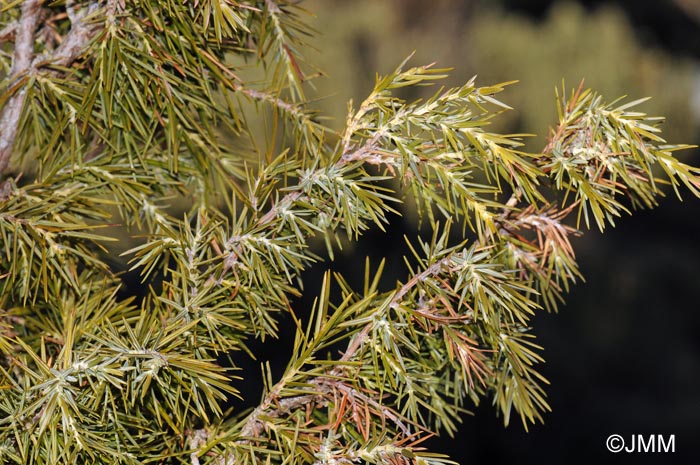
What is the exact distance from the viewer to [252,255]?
0.28 meters

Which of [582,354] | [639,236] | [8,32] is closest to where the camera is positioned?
[8,32]

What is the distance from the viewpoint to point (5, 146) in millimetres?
337

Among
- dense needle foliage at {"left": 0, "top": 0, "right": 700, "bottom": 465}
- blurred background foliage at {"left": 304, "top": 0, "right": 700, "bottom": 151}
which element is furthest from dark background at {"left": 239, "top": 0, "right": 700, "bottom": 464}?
dense needle foliage at {"left": 0, "top": 0, "right": 700, "bottom": 465}

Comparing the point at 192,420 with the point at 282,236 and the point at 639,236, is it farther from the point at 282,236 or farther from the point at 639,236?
the point at 639,236

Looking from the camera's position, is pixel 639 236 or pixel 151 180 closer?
pixel 151 180

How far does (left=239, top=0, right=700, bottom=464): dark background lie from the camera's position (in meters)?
1.23

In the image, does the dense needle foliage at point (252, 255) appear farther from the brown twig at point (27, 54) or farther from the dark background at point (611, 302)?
the dark background at point (611, 302)

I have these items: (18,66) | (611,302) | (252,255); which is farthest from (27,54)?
(611,302)

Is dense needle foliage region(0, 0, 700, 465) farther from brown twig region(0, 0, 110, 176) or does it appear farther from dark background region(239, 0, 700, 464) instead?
dark background region(239, 0, 700, 464)

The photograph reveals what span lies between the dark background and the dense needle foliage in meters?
0.83

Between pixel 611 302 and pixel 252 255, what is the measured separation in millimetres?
1294

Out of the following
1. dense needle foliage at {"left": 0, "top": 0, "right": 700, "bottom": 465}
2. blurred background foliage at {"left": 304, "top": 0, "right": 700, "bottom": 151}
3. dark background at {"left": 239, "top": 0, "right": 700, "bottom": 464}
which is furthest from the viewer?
blurred background foliage at {"left": 304, "top": 0, "right": 700, "bottom": 151}

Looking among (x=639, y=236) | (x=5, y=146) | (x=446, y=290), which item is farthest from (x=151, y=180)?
(x=639, y=236)

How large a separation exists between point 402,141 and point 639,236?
157 cm
